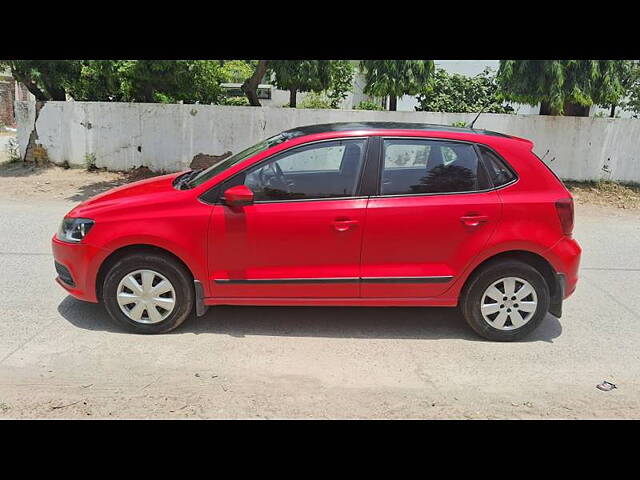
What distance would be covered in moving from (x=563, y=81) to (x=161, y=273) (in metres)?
9.05

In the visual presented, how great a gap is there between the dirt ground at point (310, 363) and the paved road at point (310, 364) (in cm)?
1

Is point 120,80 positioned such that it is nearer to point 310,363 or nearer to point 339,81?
point 339,81

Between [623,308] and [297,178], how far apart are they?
3508 mm

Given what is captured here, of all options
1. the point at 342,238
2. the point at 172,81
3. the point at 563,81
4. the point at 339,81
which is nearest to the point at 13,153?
the point at 172,81

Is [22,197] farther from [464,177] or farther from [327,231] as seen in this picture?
[464,177]

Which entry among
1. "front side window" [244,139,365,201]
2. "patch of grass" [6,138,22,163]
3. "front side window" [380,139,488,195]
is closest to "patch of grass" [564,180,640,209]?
"front side window" [380,139,488,195]

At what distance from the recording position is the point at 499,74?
10805 mm

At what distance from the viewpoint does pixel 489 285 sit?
4.16 meters

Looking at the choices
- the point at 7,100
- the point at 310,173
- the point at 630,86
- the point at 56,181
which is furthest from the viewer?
the point at 7,100

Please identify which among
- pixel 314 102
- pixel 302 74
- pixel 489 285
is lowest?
pixel 489 285

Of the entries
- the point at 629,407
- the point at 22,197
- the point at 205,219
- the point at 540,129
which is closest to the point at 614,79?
the point at 540,129

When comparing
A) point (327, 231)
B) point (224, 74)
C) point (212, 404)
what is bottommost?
point (212, 404)

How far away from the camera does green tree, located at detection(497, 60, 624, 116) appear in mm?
9898

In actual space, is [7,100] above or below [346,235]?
above
